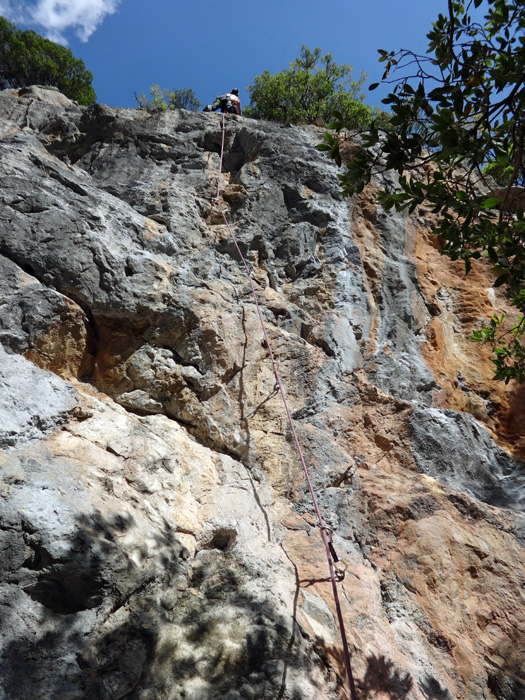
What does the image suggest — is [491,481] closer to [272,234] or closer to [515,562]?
[515,562]

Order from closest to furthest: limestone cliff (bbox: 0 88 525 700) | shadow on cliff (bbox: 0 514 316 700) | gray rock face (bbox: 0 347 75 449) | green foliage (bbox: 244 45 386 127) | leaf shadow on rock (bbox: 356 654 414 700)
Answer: shadow on cliff (bbox: 0 514 316 700), limestone cliff (bbox: 0 88 525 700), leaf shadow on rock (bbox: 356 654 414 700), gray rock face (bbox: 0 347 75 449), green foliage (bbox: 244 45 386 127)

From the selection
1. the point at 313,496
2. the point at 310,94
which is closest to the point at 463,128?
the point at 313,496

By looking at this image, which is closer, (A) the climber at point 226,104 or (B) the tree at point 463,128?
(B) the tree at point 463,128

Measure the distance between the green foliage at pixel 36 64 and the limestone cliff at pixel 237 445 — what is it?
11.0 meters

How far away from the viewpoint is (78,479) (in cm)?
390

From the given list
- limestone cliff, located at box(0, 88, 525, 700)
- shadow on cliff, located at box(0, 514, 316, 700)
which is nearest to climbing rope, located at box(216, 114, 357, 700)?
limestone cliff, located at box(0, 88, 525, 700)

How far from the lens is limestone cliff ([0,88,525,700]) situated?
10.9 feet

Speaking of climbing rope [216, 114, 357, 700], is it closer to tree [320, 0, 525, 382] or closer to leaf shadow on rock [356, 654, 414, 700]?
leaf shadow on rock [356, 654, 414, 700]

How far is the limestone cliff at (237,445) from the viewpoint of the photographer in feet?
10.9

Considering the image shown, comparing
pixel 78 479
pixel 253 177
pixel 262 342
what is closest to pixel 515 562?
pixel 262 342

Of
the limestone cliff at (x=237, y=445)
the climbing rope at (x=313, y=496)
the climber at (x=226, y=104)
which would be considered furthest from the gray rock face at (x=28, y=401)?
the climber at (x=226, y=104)

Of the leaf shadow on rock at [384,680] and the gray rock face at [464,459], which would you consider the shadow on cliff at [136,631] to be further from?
the gray rock face at [464,459]

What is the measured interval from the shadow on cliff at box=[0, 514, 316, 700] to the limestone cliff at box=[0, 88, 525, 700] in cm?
2

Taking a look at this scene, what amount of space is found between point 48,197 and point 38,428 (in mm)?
3290
